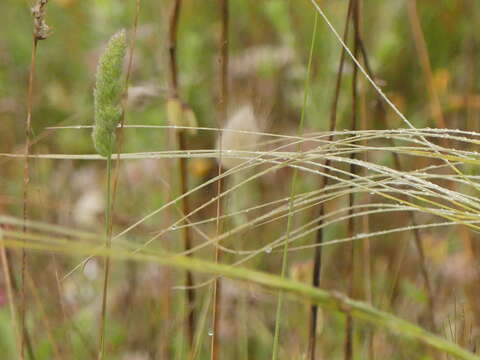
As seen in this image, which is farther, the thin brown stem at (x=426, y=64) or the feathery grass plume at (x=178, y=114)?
the thin brown stem at (x=426, y=64)

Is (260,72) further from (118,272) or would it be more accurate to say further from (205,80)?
(118,272)

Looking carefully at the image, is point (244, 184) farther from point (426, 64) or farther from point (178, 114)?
point (178, 114)

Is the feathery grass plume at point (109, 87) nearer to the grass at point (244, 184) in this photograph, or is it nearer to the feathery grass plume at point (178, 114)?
the grass at point (244, 184)

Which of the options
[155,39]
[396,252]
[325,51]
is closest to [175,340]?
[396,252]

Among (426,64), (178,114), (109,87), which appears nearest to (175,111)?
(178,114)

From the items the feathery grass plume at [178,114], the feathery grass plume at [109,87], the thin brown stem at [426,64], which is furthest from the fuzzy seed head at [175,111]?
the thin brown stem at [426,64]
